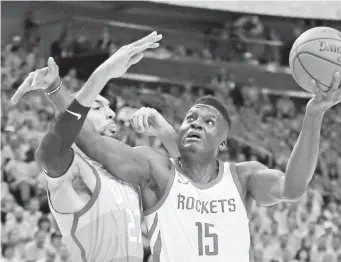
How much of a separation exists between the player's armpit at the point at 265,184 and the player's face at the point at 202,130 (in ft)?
0.83

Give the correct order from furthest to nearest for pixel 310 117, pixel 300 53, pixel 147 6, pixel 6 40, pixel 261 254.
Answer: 1. pixel 147 6
2. pixel 6 40
3. pixel 261 254
4. pixel 300 53
5. pixel 310 117

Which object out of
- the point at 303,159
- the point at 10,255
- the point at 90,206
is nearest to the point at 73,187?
the point at 90,206

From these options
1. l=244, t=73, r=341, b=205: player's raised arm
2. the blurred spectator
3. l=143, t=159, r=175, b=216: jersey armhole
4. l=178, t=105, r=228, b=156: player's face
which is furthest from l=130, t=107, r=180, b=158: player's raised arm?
the blurred spectator

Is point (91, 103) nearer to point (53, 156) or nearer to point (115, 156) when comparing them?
point (53, 156)

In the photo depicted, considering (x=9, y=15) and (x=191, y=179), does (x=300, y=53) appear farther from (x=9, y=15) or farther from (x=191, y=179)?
(x=9, y=15)

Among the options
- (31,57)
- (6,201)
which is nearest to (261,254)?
(6,201)

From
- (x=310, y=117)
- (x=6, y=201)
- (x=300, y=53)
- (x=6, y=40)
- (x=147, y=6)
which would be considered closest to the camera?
(x=310, y=117)

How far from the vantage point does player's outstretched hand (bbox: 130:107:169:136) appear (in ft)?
13.6

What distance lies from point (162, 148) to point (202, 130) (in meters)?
8.51

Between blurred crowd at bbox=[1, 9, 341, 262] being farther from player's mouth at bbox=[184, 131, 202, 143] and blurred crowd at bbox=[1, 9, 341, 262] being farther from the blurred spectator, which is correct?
player's mouth at bbox=[184, 131, 202, 143]

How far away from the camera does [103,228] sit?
384 cm

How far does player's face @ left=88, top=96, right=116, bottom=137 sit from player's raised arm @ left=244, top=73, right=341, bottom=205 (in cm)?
A: 97

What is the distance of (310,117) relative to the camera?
139 inches

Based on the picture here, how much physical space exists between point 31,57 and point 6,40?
9.04 ft
